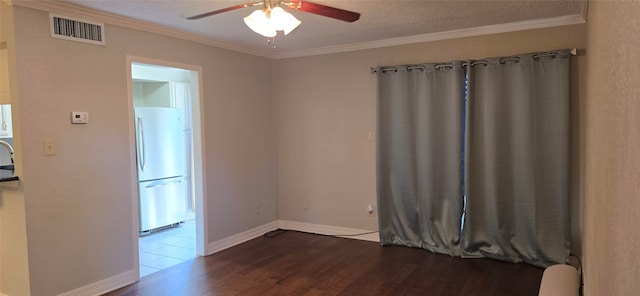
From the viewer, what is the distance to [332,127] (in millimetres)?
5004

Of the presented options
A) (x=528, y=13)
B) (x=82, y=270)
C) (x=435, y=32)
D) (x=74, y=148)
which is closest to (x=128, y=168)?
(x=74, y=148)

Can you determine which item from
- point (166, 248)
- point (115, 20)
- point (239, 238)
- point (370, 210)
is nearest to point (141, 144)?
point (166, 248)

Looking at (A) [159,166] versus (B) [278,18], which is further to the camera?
(A) [159,166]

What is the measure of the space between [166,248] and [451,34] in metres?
3.93

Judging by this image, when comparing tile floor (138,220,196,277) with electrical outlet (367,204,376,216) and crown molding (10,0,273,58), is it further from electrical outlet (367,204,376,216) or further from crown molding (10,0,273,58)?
crown molding (10,0,273,58)

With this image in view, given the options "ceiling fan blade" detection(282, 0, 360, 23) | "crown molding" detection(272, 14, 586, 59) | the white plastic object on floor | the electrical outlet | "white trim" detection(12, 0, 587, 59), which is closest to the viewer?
"ceiling fan blade" detection(282, 0, 360, 23)

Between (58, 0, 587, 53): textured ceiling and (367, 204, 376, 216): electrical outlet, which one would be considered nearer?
(58, 0, 587, 53): textured ceiling

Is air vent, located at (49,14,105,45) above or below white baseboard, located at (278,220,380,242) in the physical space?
above

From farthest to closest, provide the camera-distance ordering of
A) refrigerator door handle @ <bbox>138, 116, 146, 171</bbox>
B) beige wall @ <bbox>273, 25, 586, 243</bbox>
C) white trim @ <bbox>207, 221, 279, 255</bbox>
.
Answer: refrigerator door handle @ <bbox>138, 116, 146, 171</bbox> < beige wall @ <bbox>273, 25, 586, 243</bbox> < white trim @ <bbox>207, 221, 279, 255</bbox>

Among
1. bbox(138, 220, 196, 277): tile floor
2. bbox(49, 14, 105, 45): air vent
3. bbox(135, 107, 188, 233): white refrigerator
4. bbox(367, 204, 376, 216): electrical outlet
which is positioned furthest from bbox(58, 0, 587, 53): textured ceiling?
bbox(138, 220, 196, 277): tile floor

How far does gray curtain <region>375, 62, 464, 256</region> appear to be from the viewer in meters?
4.18

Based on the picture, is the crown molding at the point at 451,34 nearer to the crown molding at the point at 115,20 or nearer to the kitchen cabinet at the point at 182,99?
the crown molding at the point at 115,20

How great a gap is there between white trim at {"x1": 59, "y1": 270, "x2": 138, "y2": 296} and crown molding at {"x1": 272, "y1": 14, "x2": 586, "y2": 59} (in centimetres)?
304

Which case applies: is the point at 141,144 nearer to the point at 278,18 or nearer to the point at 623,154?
the point at 278,18
